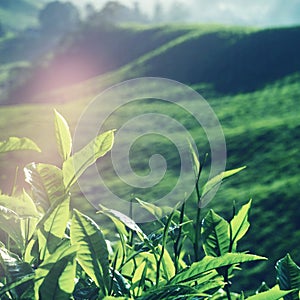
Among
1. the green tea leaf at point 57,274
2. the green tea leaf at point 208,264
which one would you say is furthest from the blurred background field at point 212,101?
the green tea leaf at point 57,274

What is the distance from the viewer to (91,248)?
1.14 metres

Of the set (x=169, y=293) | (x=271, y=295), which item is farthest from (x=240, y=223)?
(x=169, y=293)

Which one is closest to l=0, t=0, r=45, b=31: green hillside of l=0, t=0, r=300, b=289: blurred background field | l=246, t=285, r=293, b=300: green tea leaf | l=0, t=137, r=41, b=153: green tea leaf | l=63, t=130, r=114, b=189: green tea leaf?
l=0, t=0, r=300, b=289: blurred background field

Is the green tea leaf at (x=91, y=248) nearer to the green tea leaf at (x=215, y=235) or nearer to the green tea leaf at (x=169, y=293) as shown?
the green tea leaf at (x=169, y=293)

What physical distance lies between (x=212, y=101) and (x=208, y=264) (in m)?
25.9

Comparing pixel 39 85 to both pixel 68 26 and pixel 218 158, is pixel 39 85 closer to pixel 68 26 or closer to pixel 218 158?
pixel 218 158

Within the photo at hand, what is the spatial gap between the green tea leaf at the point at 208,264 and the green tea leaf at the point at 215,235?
9.8 inches

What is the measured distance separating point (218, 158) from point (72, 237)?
11312 mm

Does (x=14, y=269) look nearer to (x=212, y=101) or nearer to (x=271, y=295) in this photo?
(x=271, y=295)

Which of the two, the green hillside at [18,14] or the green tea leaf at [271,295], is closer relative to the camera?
the green tea leaf at [271,295]

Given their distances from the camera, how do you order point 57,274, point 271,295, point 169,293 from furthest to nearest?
point 271,295, point 169,293, point 57,274

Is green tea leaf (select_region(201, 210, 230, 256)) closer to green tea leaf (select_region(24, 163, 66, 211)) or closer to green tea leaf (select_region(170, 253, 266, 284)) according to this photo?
green tea leaf (select_region(170, 253, 266, 284))

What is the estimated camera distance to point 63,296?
1007 mm

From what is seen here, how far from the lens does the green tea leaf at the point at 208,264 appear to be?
1.10 metres
